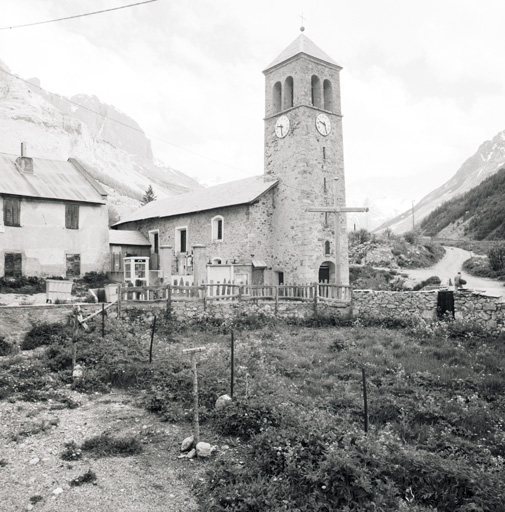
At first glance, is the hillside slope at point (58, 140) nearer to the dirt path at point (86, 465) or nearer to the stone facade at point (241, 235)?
the stone facade at point (241, 235)

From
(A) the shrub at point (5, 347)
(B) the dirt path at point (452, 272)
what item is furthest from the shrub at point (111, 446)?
(B) the dirt path at point (452, 272)

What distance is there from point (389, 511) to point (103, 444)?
14.4 ft

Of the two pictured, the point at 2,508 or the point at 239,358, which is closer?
the point at 2,508

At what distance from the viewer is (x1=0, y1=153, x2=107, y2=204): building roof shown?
2531cm

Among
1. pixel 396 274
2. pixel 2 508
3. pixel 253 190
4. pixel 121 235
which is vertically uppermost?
pixel 253 190

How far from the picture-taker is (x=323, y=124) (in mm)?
26594

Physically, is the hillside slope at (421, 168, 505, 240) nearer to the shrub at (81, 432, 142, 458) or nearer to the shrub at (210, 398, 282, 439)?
the shrub at (210, 398, 282, 439)

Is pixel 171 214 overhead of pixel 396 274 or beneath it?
overhead

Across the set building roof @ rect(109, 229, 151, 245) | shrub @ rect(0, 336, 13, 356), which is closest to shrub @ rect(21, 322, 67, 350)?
shrub @ rect(0, 336, 13, 356)

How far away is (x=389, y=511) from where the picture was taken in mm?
4465

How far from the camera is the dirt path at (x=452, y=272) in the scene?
88.5ft

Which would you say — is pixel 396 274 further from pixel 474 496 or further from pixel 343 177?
pixel 474 496

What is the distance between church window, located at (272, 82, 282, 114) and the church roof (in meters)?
1.35

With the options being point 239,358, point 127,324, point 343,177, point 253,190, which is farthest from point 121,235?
point 239,358
